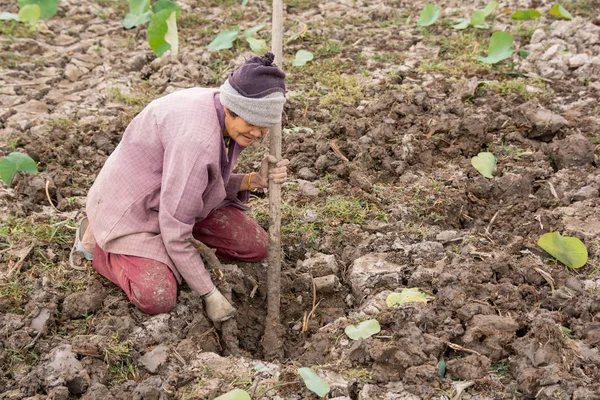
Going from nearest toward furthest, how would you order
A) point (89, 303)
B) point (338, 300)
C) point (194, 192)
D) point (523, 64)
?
point (194, 192) → point (89, 303) → point (338, 300) → point (523, 64)

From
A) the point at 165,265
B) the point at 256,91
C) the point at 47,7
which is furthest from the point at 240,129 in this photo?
the point at 47,7

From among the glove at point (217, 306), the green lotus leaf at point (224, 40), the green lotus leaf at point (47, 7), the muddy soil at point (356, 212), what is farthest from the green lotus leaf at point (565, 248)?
the green lotus leaf at point (47, 7)

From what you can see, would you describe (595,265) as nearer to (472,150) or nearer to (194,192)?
(472,150)

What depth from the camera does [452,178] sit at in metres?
3.36

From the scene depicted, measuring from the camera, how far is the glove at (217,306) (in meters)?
2.55

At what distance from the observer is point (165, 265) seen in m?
2.58

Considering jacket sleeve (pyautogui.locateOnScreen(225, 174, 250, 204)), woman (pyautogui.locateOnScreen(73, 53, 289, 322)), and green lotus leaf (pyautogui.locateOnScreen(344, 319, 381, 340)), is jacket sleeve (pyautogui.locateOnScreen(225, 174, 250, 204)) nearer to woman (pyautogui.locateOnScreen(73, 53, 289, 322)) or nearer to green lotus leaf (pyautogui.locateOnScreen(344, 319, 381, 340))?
woman (pyautogui.locateOnScreen(73, 53, 289, 322))

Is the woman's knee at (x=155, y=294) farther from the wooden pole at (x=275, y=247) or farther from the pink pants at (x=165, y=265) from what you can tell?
the wooden pole at (x=275, y=247)

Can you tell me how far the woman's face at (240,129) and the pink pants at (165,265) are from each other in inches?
21.4

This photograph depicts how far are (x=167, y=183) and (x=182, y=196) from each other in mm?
75

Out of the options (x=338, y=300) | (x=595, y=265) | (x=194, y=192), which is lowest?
(x=338, y=300)

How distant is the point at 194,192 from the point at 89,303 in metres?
0.68

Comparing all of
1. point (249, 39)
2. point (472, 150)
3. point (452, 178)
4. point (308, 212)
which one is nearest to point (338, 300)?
point (308, 212)

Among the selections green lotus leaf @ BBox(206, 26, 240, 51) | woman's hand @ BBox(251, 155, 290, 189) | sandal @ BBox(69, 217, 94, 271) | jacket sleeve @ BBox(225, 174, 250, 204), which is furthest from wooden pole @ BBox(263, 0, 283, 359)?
green lotus leaf @ BBox(206, 26, 240, 51)
